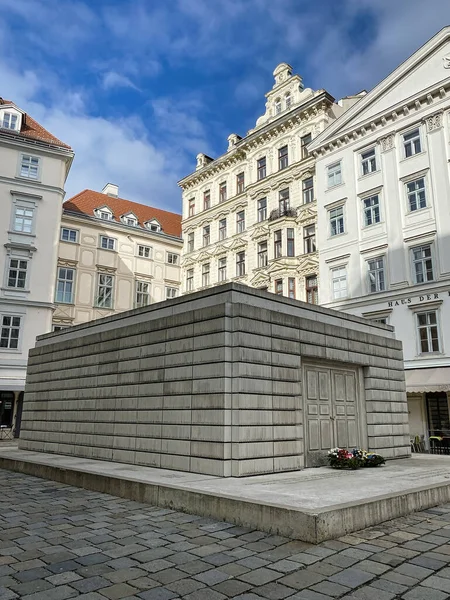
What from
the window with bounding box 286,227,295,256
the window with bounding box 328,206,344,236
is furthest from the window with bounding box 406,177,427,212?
the window with bounding box 286,227,295,256

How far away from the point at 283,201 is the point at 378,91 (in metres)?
9.06

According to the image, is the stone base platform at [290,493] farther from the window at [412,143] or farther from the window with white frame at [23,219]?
the window with white frame at [23,219]

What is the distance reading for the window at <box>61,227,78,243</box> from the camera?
133ft

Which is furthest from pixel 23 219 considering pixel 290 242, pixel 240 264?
pixel 290 242

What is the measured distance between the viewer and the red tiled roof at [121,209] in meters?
43.5

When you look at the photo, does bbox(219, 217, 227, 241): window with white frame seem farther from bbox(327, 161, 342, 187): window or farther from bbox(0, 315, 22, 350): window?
bbox(0, 315, 22, 350): window

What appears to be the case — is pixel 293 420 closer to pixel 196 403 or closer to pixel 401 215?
pixel 196 403

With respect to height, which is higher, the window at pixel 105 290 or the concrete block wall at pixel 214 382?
the window at pixel 105 290

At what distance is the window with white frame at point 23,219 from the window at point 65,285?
5.54 m

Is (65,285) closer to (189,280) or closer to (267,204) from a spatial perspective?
(189,280)

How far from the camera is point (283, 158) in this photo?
35.1m

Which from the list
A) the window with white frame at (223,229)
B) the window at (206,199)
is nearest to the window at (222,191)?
the window at (206,199)

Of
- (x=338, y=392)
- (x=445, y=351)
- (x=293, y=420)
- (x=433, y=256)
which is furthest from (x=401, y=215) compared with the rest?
(x=293, y=420)

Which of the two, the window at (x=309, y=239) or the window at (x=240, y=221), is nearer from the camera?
the window at (x=309, y=239)
